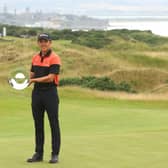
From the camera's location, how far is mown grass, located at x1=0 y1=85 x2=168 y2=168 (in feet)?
24.9

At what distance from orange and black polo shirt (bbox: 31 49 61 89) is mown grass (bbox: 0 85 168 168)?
1.10m

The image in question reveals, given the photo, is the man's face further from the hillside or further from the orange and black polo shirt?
the hillside

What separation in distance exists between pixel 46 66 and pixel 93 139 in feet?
9.78

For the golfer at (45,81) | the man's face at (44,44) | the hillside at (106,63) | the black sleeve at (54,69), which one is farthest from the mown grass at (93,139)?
the hillside at (106,63)

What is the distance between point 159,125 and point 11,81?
22.9ft

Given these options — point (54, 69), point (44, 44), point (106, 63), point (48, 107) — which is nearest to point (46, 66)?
point (54, 69)

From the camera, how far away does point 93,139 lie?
9.70 m

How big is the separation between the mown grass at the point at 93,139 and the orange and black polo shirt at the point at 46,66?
3.61 feet

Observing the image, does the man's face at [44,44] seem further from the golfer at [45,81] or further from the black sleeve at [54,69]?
the black sleeve at [54,69]

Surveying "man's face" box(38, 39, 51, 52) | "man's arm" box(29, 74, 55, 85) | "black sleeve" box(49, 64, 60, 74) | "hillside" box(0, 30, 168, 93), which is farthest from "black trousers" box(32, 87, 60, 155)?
"hillside" box(0, 30, 168, 93)

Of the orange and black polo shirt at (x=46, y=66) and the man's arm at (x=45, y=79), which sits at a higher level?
the orange and black polo shirt at (x=46, y=66)

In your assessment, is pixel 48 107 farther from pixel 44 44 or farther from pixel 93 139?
pixel 93 139

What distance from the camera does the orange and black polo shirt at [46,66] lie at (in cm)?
702

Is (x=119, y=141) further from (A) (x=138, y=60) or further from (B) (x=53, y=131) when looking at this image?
(A) (x=138, y=60)
